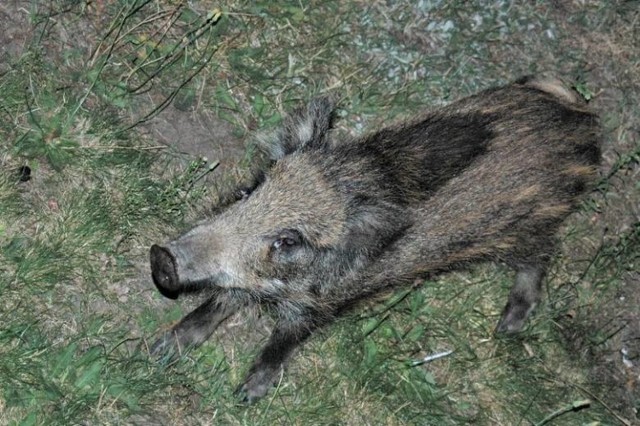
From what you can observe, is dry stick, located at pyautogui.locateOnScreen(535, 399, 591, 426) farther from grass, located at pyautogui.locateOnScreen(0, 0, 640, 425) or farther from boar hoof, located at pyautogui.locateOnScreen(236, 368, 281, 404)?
boar hoof, located at pyautogui.locateOnScreen(236, 368, 281, 404)

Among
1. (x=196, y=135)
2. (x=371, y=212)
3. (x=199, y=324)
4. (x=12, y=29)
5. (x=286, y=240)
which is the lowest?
(x=199, y=324)

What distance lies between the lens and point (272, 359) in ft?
17.5

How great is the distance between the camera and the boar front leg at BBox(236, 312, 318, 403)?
5.31 meters

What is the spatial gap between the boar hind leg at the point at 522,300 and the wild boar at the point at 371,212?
338mm

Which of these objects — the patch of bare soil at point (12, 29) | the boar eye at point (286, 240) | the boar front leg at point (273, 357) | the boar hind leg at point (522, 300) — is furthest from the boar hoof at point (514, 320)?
the patch of bare soil at point (12, 29)

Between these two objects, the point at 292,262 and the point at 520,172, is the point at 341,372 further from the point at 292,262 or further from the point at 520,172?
the point at 520,172

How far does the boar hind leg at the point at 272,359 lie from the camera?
531cm

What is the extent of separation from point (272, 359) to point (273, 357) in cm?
1

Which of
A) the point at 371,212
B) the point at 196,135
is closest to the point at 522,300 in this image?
the point at 371,212

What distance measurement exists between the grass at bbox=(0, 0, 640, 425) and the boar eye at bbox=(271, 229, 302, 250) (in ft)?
2.30

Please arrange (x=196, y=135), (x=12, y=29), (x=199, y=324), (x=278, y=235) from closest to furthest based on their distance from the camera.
Result: (x=278, y=235)
(x=199, y=324)
(x=12, y=29)
(x=196, y=135)

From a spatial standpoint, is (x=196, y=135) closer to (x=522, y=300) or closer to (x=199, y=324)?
(x=199, y=324)

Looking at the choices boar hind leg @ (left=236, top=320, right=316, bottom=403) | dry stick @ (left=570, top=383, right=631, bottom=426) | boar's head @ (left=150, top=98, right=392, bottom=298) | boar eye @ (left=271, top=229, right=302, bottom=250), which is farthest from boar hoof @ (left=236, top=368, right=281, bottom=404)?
dry stick @ (left=570, top=383, right=631, bottom=426)

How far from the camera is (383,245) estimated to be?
5.14 m
